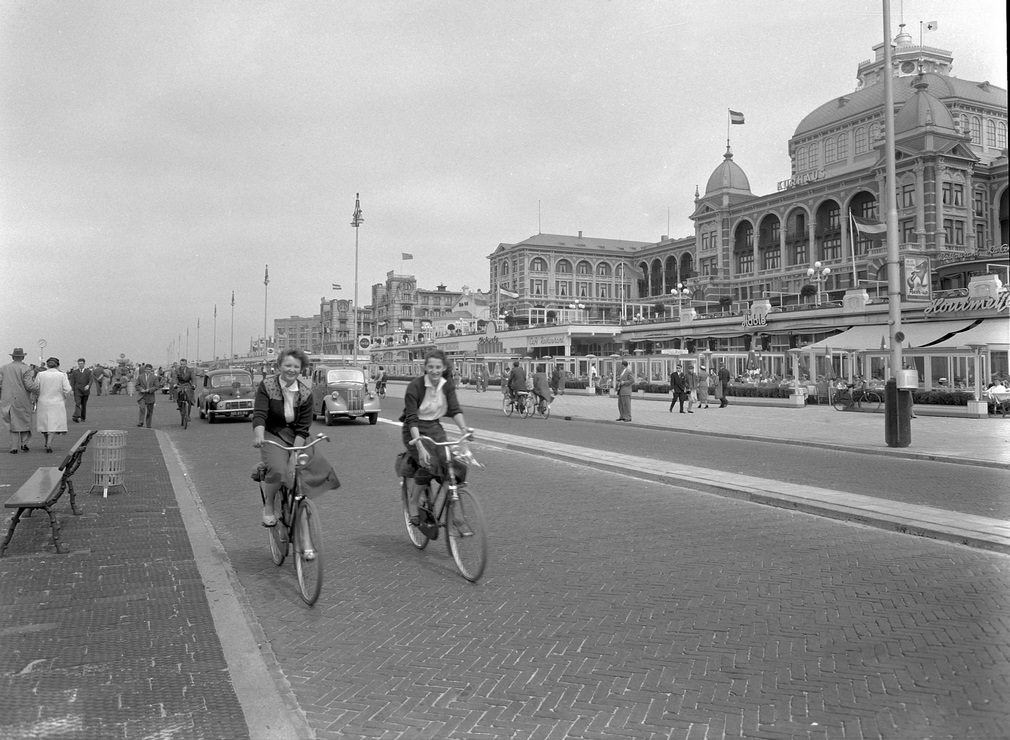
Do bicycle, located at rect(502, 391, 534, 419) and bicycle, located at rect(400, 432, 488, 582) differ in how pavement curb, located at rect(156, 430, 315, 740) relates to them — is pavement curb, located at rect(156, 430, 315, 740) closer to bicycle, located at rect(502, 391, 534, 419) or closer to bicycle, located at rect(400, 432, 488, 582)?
bicycle, located at rect(400, 432, 488, 582)

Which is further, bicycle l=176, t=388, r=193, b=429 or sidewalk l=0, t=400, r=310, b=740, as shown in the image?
bicycle l=176, t=388, r=193, b=429

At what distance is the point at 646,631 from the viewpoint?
482 cm

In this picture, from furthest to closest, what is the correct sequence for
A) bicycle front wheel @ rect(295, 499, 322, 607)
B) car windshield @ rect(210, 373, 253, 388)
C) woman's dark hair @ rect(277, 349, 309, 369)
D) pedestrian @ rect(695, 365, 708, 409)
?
1. pedestrian @ rect(695, 365, 708, 409)
2. car windshield @ rect(210, 373, 253, 388)
3. woman's dark hair @ rect(277, 349, 309, 369)
4. bicycle front wheel @ rect(295, 499, 322, 607)

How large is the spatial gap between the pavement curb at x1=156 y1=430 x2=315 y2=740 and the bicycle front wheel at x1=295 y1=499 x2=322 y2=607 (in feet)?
1.36

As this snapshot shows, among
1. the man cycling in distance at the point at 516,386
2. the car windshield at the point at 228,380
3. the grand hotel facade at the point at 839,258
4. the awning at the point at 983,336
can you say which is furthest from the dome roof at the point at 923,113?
the car windshield at the point at 228,380

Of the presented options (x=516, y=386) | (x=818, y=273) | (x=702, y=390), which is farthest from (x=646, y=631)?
(x=818, y=273)

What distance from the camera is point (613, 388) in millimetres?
48094

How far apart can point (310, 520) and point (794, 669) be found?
10.9 feet

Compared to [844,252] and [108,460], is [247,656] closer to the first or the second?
[108,460]

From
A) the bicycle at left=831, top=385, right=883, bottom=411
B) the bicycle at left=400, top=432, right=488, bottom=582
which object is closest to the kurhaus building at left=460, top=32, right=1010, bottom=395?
the bicycle at left=831, top=385, right=883, bottom=411

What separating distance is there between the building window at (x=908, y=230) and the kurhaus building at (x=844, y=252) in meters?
0.09

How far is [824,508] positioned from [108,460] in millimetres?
8865

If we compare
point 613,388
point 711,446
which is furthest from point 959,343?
point 613,388

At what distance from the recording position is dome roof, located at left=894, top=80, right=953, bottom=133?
6360 centimetres
